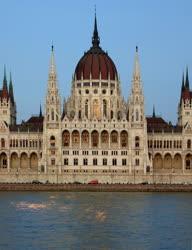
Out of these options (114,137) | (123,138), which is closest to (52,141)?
(114,137)

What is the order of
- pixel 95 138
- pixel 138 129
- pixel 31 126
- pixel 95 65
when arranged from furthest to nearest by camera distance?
pixel 95 65 → pixel 31 126 → pixel 95 138 → pixel 138 129

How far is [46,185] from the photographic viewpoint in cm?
12538

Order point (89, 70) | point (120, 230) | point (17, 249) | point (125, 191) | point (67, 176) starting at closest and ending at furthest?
point (17, 249) < point (120, 230) < point (125, 191) < point (67, 176) < point (89, 70)

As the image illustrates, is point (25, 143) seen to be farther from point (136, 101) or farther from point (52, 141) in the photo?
point (136, 101)

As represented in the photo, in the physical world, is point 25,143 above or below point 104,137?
below

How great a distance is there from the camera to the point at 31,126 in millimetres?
146000

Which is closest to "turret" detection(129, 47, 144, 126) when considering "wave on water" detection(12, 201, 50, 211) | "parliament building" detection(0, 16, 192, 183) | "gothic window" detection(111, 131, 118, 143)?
"parliament building" detection(0, 16, 192, 183)

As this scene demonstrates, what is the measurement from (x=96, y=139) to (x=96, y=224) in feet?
222

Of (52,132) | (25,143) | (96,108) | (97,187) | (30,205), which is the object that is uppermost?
(96,108)

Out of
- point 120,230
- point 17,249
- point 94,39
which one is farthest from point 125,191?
point 17,249

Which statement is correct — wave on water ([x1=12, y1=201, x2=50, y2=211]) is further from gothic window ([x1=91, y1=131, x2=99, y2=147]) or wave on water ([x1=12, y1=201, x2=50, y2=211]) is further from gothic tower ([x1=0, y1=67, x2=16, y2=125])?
gothic tower ([x1=0, y1=67, x2=16, y2=125])

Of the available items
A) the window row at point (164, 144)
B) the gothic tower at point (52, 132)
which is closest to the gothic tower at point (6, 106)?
the gothic tower at point (52, 132)

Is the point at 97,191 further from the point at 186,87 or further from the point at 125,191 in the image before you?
the point at 186,87

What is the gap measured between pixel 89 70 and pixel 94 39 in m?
9.47
